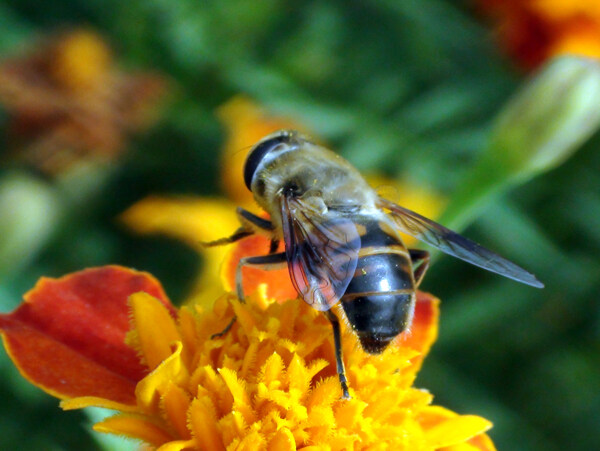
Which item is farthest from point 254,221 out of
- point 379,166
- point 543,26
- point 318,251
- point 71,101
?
point 543,26


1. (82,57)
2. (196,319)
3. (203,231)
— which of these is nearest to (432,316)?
(196,319)

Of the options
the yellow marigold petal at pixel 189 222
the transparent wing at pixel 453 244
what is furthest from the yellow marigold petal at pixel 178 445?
the yellow marigold petal at pixel 189 222

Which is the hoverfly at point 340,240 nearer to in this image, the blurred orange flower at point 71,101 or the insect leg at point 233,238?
the insect leg at point 233,238

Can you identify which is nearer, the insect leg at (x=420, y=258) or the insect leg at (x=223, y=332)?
the insect leg at (x=223, y=332)

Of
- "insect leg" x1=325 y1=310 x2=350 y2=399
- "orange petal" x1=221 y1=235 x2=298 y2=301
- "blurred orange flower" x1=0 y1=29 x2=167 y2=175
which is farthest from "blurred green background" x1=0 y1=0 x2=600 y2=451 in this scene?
"insect leg" x1=325 y1=310 x2=350 y2=399

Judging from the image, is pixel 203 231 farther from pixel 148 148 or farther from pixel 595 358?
pixel 595 358

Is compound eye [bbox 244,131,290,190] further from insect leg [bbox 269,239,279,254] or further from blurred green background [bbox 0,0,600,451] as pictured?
blurred green background [bbox 0,0,600,451]

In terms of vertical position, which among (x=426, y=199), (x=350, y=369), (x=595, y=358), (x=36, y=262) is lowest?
(x=350, y=369)

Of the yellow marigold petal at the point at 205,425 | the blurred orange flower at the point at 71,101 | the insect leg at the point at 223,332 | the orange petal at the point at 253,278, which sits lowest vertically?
the yellow marigold petal at the point at 205,425
